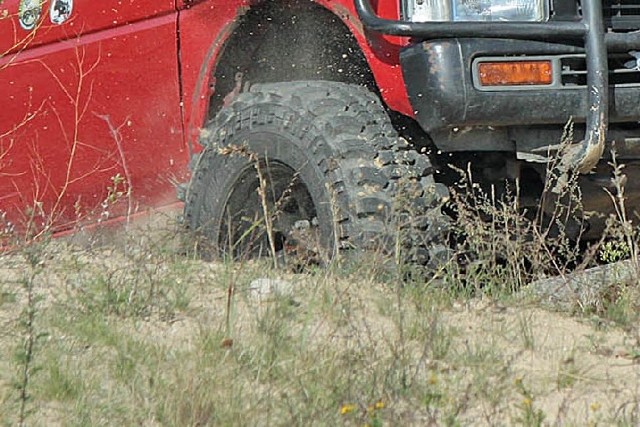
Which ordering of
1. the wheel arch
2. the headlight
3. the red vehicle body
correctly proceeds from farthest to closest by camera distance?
the red vehicle body < the wheel arch < the headlight

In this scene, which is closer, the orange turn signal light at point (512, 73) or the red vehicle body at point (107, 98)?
the orange turn signal light at point (512, 73)

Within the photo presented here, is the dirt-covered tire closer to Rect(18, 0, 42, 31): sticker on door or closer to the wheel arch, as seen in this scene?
the wheel arch

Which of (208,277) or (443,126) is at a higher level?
(443,126)

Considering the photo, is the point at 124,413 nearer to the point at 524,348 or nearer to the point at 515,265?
the point at 524,348

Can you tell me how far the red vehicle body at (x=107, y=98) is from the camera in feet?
17.3

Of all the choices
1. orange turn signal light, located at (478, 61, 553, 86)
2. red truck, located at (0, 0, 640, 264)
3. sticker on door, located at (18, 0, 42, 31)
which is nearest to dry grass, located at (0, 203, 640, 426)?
red truck, located at (0, 0, 640, 264)

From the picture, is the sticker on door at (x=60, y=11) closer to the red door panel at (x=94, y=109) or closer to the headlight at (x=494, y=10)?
the red door panel at (x=94, y=109)

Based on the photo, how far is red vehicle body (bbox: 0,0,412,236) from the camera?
527cm

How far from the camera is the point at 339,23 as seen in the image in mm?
4875

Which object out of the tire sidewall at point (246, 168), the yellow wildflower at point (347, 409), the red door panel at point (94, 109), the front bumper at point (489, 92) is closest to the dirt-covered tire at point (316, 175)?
the tire sidewall at point (246, 168)

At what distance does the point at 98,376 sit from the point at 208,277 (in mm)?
1049

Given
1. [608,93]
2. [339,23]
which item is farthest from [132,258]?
[608,93]

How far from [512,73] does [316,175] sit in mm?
821

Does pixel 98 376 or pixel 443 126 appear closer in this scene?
pixel 98 376
